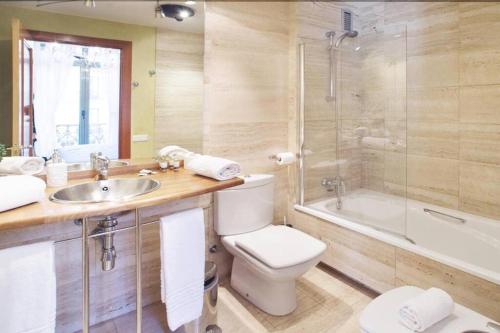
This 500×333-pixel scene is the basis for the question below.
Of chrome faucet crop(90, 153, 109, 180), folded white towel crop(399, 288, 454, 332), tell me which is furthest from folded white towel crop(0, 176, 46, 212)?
folded white towel crop(399, 288, 454, 332)

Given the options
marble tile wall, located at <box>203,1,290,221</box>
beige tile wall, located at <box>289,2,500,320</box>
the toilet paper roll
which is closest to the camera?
beige tile wall, located at <box>289,2,500,320</box>

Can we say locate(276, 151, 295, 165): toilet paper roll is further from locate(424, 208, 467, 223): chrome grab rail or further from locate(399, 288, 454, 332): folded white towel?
locate(399, 288, 454, 332): folded white towel

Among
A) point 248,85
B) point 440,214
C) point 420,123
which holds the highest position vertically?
point 248,85

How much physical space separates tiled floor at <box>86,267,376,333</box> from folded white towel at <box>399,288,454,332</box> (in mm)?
611

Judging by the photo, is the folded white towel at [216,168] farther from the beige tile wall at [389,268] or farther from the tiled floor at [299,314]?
the beige tile wall at [389,268]

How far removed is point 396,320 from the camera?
135 centimetres

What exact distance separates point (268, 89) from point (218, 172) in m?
1.11

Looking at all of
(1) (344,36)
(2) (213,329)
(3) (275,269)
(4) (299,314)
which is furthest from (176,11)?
(4) (299,314)

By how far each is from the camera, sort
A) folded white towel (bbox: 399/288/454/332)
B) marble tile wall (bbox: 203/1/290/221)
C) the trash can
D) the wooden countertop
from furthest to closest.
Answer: marble tile wall (bbox: 203/1/290/221) < the trash can < folded white towel (bbox: 399/288/454/332) < the wooden countertop

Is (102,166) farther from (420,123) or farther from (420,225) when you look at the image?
(420,123)

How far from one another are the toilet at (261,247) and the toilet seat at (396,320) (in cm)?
49

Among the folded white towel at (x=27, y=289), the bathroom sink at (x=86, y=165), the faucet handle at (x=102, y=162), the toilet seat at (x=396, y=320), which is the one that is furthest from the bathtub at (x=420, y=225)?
the folded white towel at (x=27, y=289)

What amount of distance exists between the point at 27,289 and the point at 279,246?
4.23 ft

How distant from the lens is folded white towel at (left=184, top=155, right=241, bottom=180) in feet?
5.62
